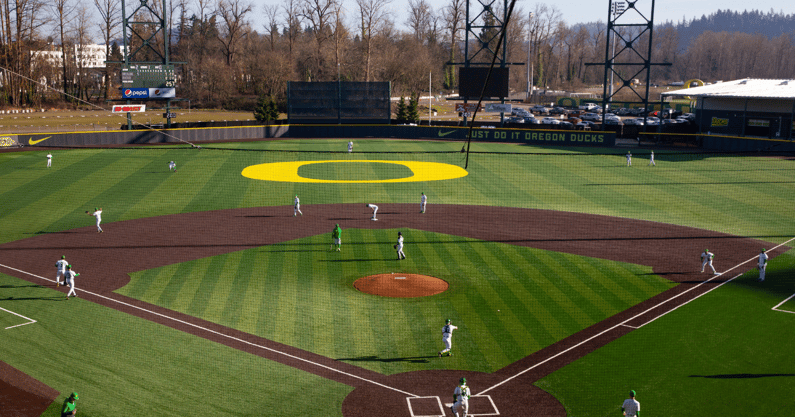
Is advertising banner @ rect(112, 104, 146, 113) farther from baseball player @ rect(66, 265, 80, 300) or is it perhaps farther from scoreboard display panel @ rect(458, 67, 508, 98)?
baseball player @ rect(66, 265, 80, 300)

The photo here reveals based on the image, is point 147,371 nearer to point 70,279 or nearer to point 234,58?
point 70,279

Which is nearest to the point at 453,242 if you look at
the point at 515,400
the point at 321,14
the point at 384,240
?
the point at 384,240

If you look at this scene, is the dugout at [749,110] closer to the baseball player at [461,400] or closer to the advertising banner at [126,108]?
the advertising banner at [126,108]

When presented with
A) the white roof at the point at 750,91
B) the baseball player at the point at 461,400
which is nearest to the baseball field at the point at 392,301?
the baseball player at the point at 461,400

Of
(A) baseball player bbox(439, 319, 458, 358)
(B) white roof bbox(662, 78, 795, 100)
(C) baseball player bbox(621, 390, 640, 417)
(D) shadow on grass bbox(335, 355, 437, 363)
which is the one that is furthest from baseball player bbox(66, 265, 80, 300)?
(B) white roof bbox(662, 78, 795, 100)

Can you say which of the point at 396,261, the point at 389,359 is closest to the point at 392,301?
the point at 389,359

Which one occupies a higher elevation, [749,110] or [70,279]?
[749,110]
